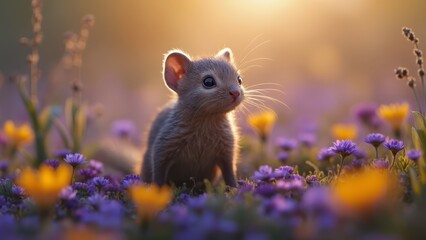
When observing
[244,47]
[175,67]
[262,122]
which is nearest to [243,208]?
[175,67]

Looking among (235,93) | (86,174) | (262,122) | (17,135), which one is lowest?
(86,174)

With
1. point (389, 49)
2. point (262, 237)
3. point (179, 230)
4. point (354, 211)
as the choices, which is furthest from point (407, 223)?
point (389, 49)

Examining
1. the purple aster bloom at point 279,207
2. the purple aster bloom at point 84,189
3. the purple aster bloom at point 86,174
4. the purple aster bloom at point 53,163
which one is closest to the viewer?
the purple aster bloom at point 279,207

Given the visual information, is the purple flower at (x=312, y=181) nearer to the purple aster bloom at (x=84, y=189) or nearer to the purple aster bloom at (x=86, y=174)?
the purple aster bloom at (x=84, y=189)

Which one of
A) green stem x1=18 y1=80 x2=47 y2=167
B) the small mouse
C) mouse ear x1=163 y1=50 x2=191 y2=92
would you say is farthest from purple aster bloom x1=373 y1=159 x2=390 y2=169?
green stem x1=18 y1=80 x2=47 y2=167

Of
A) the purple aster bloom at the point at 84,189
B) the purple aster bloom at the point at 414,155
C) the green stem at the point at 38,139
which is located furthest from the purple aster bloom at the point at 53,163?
the purple aster bloom at the point at 414,155

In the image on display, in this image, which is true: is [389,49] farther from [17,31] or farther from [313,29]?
[17,31]

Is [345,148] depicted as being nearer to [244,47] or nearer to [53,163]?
[53,163]
